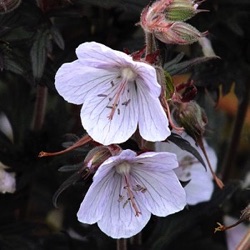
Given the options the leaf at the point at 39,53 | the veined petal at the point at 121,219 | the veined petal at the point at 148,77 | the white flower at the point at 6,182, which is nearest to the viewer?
the veined petal at the point at 148,77

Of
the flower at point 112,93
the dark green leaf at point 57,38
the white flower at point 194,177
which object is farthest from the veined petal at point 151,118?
the white flower at point 194,177

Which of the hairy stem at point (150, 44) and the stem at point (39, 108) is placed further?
the stem at point (39, 108)

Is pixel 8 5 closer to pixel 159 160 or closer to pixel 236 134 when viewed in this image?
pixel 159 160

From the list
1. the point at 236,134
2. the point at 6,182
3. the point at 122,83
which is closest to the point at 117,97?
the point at 122,83

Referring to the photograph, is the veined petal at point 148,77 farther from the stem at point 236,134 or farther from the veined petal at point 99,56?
the stem at point 236,134

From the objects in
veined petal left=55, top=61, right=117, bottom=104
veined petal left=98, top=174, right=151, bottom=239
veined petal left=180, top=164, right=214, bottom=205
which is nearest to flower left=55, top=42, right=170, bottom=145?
veined petal left=55, top=61, right=117, bottom=104

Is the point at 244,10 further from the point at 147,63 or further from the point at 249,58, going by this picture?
the point at 147,63

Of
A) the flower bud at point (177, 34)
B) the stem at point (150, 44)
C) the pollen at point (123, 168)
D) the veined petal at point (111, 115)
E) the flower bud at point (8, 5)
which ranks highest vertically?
the flower bud at point (177, 34)
